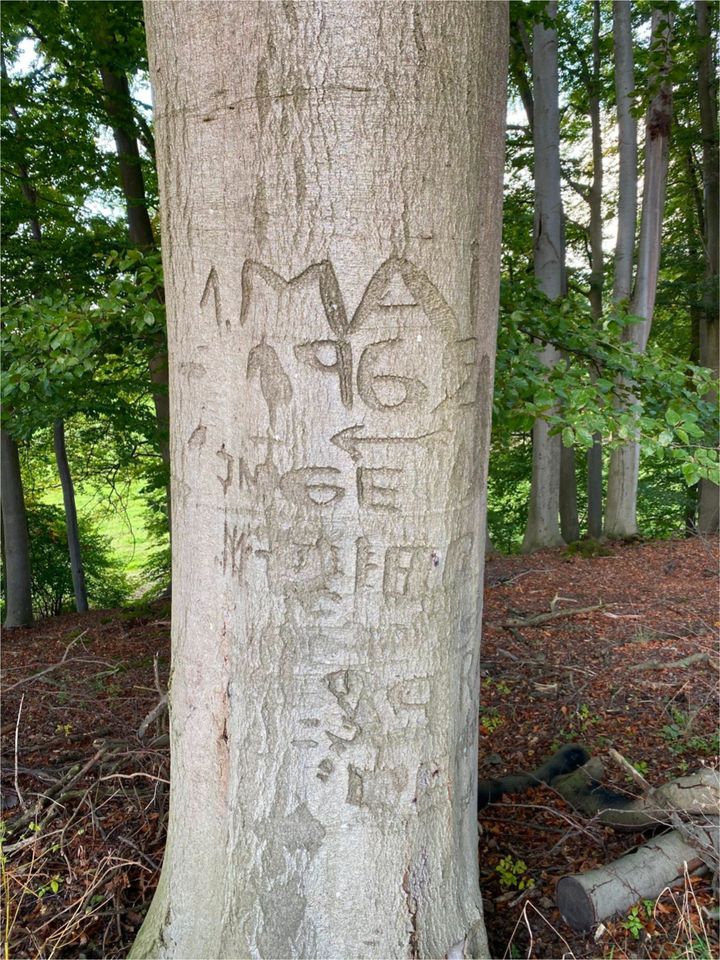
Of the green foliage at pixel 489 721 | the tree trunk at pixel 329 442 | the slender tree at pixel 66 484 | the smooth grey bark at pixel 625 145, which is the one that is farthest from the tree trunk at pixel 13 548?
the tree trunk at pixel 329 442

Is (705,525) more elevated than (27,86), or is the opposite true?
(27,86)

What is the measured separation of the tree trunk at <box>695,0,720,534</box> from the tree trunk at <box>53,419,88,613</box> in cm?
989

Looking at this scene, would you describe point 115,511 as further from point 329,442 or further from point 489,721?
point 329,442

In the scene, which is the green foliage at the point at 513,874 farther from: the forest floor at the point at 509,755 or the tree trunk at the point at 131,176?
the tree trunk at the point at 131,176

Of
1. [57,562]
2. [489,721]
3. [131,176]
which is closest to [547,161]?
[131,176]

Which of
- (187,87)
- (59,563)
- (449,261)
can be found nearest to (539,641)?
(449,261)

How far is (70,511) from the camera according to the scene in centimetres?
1105

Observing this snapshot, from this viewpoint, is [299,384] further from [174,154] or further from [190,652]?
[190,652]

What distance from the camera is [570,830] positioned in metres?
2.70

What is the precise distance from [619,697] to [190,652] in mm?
3020

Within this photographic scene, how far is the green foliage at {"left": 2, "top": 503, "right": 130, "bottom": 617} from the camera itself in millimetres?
12742

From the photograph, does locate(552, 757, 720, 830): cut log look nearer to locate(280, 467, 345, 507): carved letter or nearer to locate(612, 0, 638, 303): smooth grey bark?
locate(280, 467, 345, 507): carved letter

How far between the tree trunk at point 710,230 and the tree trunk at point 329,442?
10.2 m

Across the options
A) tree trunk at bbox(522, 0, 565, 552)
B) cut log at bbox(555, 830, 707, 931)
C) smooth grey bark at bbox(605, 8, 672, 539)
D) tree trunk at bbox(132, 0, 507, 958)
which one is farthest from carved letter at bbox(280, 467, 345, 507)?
smooth grey bark at bbox(605, 8, 672, 539)
